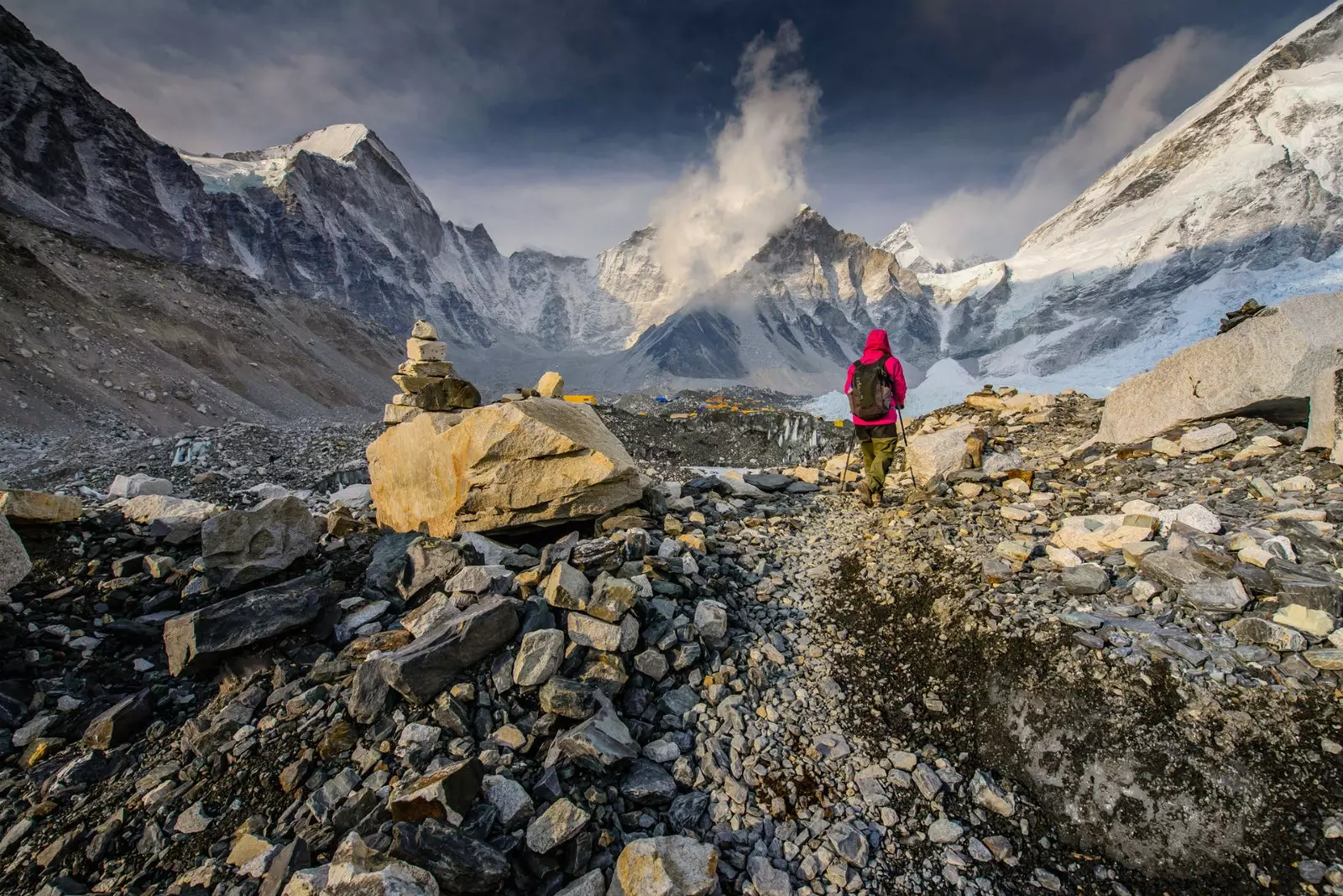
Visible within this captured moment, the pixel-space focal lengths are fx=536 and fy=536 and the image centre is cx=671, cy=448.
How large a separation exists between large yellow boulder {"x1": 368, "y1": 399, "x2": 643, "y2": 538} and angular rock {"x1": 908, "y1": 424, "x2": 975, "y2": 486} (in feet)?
12.7

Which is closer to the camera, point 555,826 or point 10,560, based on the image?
point 555,826

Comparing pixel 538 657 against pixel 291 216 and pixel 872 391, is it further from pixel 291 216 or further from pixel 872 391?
pixel 291 216

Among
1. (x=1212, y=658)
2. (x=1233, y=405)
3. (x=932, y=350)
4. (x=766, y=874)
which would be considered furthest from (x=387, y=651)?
(x=932, y=350)

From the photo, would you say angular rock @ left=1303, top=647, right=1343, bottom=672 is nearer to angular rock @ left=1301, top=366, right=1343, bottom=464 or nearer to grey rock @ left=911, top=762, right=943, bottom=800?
grey rock @ left=911, top=762, right=943, bottom=800

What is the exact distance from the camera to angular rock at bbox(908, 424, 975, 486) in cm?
712

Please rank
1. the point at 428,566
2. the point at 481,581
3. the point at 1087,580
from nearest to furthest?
the point at 1087,580 → the point at 481,581 → the point at 428,566

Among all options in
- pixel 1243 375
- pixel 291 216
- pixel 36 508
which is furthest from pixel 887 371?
pixel 291 216

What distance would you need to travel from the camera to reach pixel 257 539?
4961 mm

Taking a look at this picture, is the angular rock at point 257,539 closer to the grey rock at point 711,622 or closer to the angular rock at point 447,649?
the angular rock at point 447,649

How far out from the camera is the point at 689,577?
16.1ft

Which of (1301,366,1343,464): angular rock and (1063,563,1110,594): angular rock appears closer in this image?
(1063,563,1110,594): angular rock

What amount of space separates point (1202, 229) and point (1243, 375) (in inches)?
5063

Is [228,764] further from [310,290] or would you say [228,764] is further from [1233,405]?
[310,290]

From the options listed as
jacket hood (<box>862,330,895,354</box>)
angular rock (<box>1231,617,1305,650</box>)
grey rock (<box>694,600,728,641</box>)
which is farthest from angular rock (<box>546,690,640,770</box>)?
jacket hood (<box>862,330,895,354</box>)
